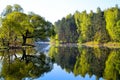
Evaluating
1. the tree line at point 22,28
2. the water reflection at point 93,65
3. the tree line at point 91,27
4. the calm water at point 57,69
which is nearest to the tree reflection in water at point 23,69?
the calm water at point 57,69

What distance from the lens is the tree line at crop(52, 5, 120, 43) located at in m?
103

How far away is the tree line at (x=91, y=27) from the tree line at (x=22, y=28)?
20.4 m

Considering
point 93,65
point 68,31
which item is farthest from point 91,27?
point 93,65

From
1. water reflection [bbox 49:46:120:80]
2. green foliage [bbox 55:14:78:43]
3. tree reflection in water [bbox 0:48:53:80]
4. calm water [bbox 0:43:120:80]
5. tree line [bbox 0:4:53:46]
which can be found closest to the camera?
tree reflection in water [bbox 0:48:53:80]

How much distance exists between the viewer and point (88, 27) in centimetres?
12481

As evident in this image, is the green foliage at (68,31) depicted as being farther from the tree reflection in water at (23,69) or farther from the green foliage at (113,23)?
the tree reflection in water at (23,69)

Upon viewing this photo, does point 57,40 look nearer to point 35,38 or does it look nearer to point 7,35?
point 35,38

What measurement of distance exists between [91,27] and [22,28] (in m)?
54.8

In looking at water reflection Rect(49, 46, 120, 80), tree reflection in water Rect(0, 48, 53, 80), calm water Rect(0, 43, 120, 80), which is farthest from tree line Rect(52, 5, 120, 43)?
tree reflection in water Rect(0, 48, 53, 80)

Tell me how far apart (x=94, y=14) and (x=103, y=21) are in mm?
10057

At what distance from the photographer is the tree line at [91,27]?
103m

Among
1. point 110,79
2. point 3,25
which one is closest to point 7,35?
point 3,25

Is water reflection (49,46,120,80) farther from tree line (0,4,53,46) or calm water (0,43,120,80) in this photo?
tree line (0,4,53,46)

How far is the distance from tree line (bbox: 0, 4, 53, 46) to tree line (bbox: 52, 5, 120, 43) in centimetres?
2042
